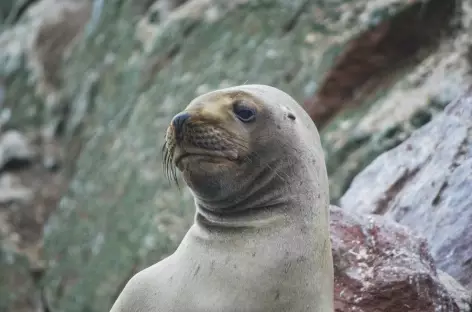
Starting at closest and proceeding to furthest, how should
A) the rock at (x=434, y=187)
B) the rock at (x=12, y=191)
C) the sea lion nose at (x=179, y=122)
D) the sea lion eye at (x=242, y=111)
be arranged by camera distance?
the sea lion nose at (x=179, y=122) < the sea lion eye at (x=242, y=111) < the rock at (x=434, y=187) < the rock at (x=12, y=191)

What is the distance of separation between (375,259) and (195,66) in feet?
16.4

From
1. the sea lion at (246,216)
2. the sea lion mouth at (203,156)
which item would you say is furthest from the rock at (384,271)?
the sea lion mouth at (203,156)

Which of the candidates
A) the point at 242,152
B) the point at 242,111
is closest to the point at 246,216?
the point at 242,152

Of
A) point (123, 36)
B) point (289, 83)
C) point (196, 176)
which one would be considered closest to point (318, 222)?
point (196, 176)

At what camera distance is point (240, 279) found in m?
2.85

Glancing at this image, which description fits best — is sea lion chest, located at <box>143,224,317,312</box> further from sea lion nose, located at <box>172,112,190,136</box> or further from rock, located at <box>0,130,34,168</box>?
rock, located at <box>0,130,34,168</box>

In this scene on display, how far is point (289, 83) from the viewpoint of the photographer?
7.07 m

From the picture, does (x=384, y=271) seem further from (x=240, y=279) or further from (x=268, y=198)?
(x=240, y=279)

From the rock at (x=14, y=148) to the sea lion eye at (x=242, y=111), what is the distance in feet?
26.1

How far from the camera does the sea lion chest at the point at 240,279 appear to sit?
2826 millimetres

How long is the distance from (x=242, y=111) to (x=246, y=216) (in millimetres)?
405

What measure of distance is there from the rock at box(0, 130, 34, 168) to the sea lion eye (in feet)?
26.1

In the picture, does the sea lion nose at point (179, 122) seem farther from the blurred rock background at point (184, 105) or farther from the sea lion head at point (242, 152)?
the blurred rock background at point (184, 105)

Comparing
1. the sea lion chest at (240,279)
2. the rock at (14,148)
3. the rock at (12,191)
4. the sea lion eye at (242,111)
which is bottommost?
the rock at (12,191)
